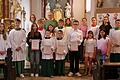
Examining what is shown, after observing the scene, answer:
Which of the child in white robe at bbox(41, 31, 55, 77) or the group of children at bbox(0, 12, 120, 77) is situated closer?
the group of children at bbox(0, 12, 120, 77)

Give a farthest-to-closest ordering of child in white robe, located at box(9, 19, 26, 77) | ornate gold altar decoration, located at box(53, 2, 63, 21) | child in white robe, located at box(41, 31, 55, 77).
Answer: ornate gold altar decoration, located at box(53, 2, 63, 21), child in white robe, located at box(41, 31, 55, 77), child in white robe, located at box(9, 19, 26, 77)

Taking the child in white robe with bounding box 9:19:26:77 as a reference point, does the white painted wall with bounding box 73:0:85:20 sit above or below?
above

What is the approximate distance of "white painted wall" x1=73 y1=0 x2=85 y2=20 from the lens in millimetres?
15651

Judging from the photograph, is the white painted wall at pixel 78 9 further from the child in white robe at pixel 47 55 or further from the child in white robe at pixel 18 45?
the child in white robe at pixel 18 45

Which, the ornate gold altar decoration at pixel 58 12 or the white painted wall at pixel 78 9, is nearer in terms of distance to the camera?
the ornate gold altar decoration at pixel 58 12

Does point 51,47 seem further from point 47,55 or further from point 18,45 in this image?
point 18,45

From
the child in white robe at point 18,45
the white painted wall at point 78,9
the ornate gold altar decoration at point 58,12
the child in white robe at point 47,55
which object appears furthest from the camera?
the white painted wall at point 78,9

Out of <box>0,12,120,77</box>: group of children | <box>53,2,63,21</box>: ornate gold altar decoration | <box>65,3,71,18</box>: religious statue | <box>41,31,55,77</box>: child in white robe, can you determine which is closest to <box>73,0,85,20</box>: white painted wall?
<box>65,3,71,18</box>: religious statue

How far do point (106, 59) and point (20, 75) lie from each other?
2.37 metres

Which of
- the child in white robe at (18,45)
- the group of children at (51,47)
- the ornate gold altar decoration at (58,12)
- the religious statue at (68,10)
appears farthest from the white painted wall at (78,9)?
the child in white robe at (18,45)

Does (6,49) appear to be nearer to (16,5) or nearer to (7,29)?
(7,29)

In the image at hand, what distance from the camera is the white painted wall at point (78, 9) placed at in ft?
51.3

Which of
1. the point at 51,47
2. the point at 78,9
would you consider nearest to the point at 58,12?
the point at 78,9

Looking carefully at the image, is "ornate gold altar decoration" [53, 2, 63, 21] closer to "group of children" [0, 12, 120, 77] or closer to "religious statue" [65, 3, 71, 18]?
"religious statue" [65, 3, 71, 18]
